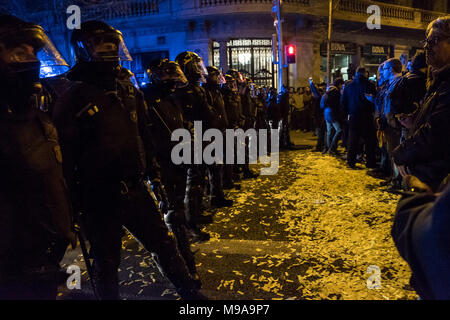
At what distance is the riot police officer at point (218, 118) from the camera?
6.01 meters

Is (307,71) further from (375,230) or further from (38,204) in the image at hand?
(38,204)

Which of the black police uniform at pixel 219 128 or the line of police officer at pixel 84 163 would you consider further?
the black police uniform at pixel 219 128

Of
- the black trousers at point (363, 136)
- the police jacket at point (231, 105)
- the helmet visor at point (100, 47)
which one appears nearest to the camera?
the helmet visor at point (100, 47)

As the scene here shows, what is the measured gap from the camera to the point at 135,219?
2.60 m

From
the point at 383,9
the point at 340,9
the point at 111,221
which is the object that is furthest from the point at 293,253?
the point at 383,9

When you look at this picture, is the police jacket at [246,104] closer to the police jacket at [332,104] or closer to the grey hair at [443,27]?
the police jacket at [332,104]

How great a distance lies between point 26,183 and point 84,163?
58cm

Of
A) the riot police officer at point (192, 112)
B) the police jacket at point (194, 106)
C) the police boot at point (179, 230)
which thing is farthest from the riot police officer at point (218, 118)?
the police boot at point (179, 230)

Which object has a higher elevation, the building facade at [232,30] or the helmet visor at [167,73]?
the building facade at [232,30]

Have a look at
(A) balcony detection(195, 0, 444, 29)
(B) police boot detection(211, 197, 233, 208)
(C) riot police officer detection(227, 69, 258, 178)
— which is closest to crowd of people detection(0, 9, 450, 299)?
(B) police boot detection(211, 197, 233, 208)

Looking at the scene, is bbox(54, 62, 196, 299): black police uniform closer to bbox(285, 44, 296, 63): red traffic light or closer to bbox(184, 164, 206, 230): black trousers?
bbox(184, 164, 206, 230): black trousers

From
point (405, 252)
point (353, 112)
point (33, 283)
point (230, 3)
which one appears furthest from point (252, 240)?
point (230, 3)

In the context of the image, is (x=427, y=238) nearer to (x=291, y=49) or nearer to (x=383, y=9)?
(x=291, y=49)

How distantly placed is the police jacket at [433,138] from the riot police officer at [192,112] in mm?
2316
